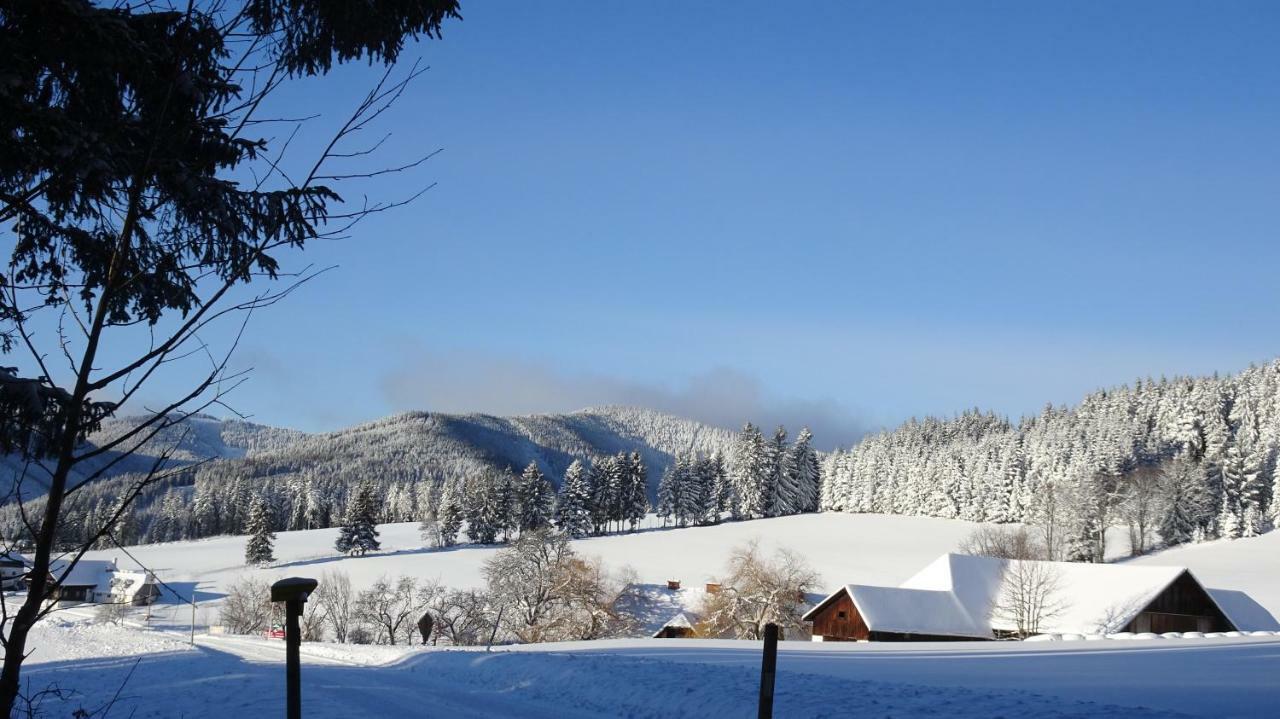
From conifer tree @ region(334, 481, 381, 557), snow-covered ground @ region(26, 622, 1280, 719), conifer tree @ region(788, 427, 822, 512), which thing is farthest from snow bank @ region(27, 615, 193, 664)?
conifer tree @ region(788, 427, 822, 512)

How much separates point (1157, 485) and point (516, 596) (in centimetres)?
6443

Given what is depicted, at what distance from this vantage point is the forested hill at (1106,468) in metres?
81.3

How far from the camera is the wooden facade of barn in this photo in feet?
132

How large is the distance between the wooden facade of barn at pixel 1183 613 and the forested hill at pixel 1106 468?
39.1 m

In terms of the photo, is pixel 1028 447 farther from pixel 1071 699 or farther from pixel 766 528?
pixel 1071 699

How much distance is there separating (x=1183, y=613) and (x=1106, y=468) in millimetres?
58520

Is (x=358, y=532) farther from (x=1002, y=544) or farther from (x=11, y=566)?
(x=11, y=566)

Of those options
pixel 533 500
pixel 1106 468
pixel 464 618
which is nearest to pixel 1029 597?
pixel 464 618

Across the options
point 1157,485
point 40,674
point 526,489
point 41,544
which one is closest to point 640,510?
point 526,489

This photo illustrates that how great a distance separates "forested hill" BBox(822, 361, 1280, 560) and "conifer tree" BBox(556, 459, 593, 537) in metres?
34.2

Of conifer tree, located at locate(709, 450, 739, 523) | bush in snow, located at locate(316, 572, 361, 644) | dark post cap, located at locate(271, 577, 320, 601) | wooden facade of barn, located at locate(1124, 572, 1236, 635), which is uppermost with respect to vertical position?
conifer tree, located at locate(709, 450, 739, 523)

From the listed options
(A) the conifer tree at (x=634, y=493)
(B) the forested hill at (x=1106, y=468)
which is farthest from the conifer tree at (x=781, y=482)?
(A) the conifer tree at (x=634, y=493)

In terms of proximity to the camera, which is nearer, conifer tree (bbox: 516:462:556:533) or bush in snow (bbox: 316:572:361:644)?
bush in snow (bbox: 316:572:361:644)

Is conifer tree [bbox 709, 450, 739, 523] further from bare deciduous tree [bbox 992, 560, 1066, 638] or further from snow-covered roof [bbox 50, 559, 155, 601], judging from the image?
bare deciduous tree [bbox 992, 560, 1066, 638]
